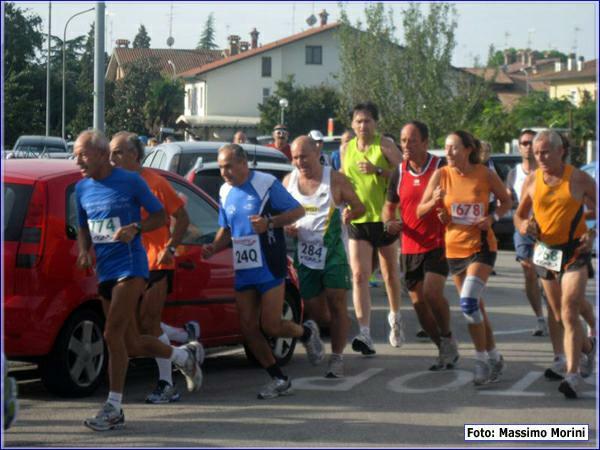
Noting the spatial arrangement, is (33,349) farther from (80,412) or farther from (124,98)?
(124,98)

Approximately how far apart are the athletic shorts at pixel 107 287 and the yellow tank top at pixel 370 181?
3522 mm

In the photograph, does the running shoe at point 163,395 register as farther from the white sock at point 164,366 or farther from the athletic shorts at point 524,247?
the athletic shorts at point 524,247

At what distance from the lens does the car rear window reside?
8.48 meters

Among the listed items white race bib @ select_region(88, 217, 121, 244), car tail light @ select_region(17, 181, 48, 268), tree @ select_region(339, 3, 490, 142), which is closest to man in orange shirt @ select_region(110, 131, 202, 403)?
car tail light @ select_region(17, 181, 48, 268)

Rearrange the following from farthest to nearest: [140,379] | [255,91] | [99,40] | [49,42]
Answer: [255,91] < [99,40] < [49,42] < [140,379]

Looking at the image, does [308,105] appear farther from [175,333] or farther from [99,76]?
[175,333]

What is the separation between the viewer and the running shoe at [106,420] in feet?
25.4

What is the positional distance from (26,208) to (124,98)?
8.95 metres

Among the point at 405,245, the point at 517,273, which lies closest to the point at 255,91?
the point at 517,273

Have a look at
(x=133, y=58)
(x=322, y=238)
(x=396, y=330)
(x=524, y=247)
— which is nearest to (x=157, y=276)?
(x=322, y=238)

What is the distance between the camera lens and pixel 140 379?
10023 mm

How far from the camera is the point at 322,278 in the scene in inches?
395

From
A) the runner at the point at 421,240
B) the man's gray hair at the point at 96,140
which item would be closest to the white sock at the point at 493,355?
the runner at the point at 421,240

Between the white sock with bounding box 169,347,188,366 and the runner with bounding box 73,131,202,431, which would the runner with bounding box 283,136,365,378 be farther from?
the runner with bounding box 73,131,202,431
